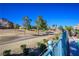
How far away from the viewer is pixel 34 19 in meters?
3.85

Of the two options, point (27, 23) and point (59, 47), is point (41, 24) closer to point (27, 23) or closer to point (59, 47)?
point (27, 23)

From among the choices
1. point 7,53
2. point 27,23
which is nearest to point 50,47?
point 27,23

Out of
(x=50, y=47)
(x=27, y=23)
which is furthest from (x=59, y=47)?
(x=27, y=23)

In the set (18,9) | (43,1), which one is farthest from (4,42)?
(43,1)

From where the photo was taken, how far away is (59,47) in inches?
151

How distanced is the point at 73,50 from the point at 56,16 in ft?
1.48

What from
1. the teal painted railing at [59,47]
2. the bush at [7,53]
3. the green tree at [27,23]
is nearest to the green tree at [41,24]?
the green tree at [27,23]

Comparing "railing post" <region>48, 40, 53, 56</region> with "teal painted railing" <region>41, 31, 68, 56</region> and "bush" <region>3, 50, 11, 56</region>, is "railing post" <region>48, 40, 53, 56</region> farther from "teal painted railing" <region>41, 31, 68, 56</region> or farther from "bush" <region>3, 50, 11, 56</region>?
"bush" <region>3, 50, 11, 56</region>

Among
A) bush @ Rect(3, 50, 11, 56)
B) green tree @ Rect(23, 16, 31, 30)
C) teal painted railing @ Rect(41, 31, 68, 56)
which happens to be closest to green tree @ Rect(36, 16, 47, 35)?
green tree @ Rect(23, 16, 31, 30)

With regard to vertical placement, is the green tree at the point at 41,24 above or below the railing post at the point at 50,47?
above

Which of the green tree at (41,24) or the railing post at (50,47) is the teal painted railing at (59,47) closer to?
the railing post at (50,47)

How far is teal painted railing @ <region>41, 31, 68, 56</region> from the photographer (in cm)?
376

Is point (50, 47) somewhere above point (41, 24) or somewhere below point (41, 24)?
below

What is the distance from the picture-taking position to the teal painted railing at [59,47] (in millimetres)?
3764
